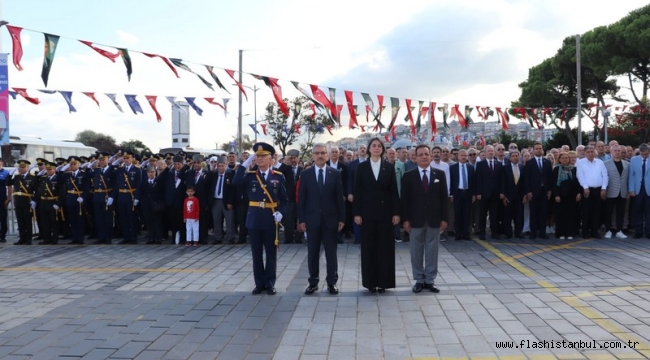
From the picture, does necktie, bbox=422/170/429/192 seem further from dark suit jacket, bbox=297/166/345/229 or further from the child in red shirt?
the child in red shirt

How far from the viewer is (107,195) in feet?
38.6

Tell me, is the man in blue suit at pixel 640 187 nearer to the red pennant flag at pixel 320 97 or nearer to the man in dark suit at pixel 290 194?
the man in dark suit at pixel 290 194

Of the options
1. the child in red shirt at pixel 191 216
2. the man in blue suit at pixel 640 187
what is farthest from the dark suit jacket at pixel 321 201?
the man in blue suit at pixel 640 187

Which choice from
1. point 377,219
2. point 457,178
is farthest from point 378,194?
point 457,178

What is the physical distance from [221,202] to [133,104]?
5864mm

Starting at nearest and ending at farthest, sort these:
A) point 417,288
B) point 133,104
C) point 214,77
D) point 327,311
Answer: point 327,311
point 417,288
point 214,77
point 133,104

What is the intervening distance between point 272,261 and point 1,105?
8481mm

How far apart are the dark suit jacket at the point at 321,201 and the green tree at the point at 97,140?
55098 mm

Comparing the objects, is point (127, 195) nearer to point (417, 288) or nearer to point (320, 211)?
point (320, 211)

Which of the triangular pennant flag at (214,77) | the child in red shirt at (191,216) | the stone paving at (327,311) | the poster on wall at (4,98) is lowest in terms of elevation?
the stone paving at (327,311)

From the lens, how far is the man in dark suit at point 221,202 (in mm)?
11320

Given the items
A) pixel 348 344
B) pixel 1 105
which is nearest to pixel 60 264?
pixel 1 105

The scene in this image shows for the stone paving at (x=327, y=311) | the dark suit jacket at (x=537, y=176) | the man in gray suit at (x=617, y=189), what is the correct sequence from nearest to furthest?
the stone paving at (x=327, y=311) < the dark suit jacket at (x=537, y=176) < the man in gray suit at (x=617, y=189)

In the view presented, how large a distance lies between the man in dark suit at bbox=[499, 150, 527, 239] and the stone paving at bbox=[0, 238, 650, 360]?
75.4 inches
